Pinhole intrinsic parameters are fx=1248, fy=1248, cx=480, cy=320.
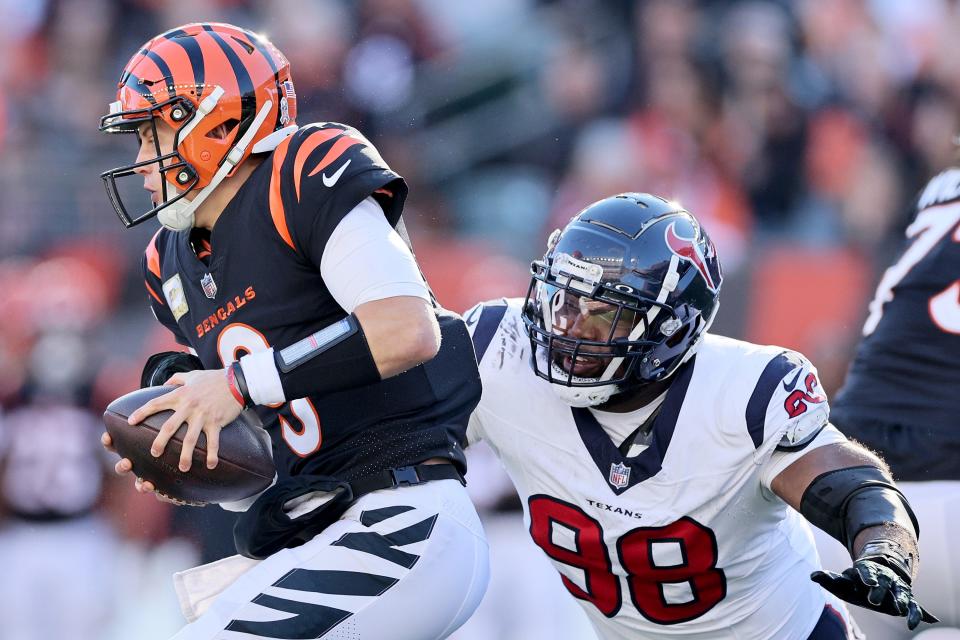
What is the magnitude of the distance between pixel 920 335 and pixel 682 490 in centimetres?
140

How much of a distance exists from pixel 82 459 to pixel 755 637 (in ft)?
12.7

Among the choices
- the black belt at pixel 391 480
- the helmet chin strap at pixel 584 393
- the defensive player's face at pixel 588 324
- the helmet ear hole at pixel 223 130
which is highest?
the helmet ear hole at pixel 223 130

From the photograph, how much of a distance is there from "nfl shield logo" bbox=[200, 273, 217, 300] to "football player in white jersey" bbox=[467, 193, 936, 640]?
2.50ft

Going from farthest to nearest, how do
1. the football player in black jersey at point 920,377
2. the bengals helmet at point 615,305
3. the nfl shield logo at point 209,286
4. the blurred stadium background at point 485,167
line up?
the blurred stadium background at point 485,167
the football player in black jersey at point 920,377
the bengals helmet at point 615,305
the nfl shield logo at point 209,286

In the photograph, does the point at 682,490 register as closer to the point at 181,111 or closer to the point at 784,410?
the point at 784,410

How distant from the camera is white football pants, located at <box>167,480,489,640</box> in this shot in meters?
2.54

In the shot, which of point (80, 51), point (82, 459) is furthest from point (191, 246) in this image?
point (80, 51)

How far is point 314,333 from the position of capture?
263cm

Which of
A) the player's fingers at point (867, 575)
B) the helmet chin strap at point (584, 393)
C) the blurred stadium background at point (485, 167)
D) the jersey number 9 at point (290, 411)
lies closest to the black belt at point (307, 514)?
the jersey number 9 at point (290, 411)

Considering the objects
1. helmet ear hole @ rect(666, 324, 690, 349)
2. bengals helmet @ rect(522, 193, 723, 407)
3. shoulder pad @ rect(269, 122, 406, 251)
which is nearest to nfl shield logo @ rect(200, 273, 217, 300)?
shoulder pad @ rect(269, 122, 406, 251)

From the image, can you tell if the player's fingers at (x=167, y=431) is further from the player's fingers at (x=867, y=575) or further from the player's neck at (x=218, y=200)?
the player's fingers at (x=867, y=575)

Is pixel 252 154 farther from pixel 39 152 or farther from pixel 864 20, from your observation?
pixel 864 20

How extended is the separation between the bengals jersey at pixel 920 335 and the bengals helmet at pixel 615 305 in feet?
3.82

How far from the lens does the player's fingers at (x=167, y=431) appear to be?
2520mm
